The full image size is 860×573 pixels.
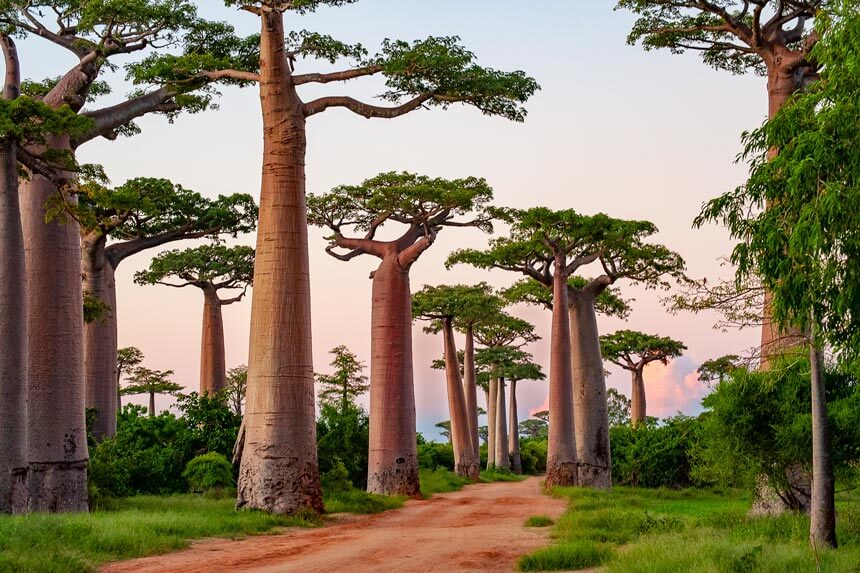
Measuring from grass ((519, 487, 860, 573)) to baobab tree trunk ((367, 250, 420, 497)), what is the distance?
7.36 m

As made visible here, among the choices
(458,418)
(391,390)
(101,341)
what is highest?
(101,341)

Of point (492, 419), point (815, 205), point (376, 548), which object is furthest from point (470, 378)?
point (815, 205)

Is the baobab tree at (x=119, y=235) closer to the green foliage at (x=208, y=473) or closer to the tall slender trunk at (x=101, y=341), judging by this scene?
the tall slender trunk at (x=101, y=341)

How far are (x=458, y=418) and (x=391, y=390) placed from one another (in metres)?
11.6

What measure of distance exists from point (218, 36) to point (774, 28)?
11369 mm

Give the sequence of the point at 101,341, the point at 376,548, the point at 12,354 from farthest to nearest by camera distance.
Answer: the point at 101,341 < the point at 12,354 < the point at 376,548

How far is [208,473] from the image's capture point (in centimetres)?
1950

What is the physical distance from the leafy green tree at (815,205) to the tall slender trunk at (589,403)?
51.0 ft

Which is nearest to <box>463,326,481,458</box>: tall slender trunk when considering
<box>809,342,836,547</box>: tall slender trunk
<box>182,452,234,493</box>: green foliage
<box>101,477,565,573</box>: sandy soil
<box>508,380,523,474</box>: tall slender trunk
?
<box>508,380,523,474</box>: tall slender trunk

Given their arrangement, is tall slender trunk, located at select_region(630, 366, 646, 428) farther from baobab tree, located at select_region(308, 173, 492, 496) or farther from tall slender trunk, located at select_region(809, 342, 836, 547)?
tall slender trunk, located at select_region(809, 342, 836, 547)

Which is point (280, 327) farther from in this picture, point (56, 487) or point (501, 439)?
point (501, 439)

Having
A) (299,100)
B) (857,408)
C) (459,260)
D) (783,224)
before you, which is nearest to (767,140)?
(783,224)

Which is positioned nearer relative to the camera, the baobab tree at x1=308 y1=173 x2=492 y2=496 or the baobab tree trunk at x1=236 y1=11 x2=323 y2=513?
the baobab tree trunk at x1=236 y1=11 x2=323 y2=513

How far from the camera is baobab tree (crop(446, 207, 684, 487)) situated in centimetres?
2517
